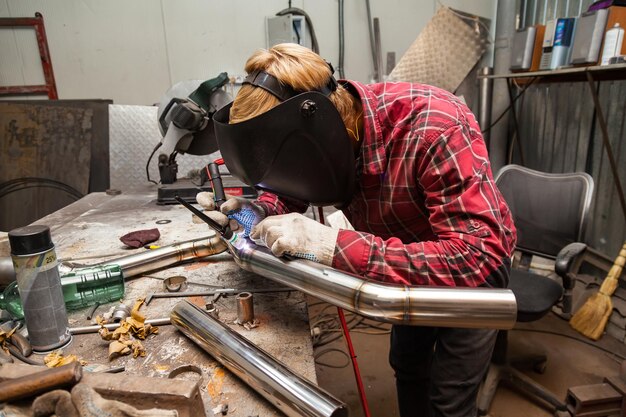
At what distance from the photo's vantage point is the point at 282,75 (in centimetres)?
84

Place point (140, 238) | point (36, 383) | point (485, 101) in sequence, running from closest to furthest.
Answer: point (36, 383)
point (140, 238)
point (485, 101)

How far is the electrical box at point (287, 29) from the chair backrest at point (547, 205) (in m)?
2.07

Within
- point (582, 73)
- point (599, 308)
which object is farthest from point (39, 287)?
point (582, 73)

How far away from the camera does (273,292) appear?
1124 millimetres

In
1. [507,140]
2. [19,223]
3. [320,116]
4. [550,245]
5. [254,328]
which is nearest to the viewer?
[320,116]

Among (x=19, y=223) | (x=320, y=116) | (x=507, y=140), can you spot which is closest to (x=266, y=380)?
(x=320, y=116)

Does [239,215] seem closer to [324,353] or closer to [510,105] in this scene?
[324,353]

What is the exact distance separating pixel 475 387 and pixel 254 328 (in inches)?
26.9

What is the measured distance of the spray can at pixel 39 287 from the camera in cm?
80

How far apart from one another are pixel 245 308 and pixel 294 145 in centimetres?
42

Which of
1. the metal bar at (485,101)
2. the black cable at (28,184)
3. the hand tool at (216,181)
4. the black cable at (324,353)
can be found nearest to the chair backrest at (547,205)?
the black cable at (324,353)

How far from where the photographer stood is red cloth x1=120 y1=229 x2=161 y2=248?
151 cm

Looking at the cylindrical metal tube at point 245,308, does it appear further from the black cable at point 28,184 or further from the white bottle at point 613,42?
the black cable at point 28,184

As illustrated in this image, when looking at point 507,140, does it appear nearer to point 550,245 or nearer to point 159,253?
point 550,245
